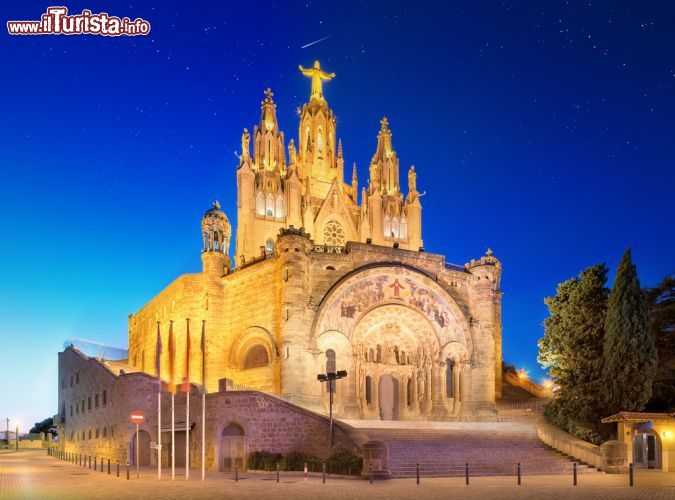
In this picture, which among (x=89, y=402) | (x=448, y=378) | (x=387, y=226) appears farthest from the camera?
(x=387, y=226)

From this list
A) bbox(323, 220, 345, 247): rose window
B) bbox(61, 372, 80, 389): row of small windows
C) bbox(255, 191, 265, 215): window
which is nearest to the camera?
bbox(61, 372, 80, 389): row of small windows

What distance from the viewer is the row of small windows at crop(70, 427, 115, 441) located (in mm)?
40291

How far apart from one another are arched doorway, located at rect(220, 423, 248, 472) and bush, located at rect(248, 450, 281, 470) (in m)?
0.49

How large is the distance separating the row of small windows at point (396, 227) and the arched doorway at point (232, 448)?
1321 inches

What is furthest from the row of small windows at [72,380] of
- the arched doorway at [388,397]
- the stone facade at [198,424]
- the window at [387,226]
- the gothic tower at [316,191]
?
the window at [387,226]

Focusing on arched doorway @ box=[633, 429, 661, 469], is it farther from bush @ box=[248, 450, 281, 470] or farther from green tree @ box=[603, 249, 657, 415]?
bush @ box=[248, 450, 281, 470]

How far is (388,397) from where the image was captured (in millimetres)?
40969

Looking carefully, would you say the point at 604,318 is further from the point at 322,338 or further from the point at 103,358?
the point at 103,358

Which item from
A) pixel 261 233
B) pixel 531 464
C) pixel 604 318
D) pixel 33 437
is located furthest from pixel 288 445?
pixel 33 437

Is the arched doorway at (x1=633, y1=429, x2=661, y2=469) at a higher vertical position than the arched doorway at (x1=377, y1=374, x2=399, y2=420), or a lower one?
lower

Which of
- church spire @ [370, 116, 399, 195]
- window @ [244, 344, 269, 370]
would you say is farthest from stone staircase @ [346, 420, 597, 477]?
church spire @ [370, 116, 399, 195]

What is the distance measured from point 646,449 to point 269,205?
116 feet

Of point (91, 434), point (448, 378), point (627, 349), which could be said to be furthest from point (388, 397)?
point (91, 434)

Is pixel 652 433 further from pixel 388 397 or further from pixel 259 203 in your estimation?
pixel 259 203
